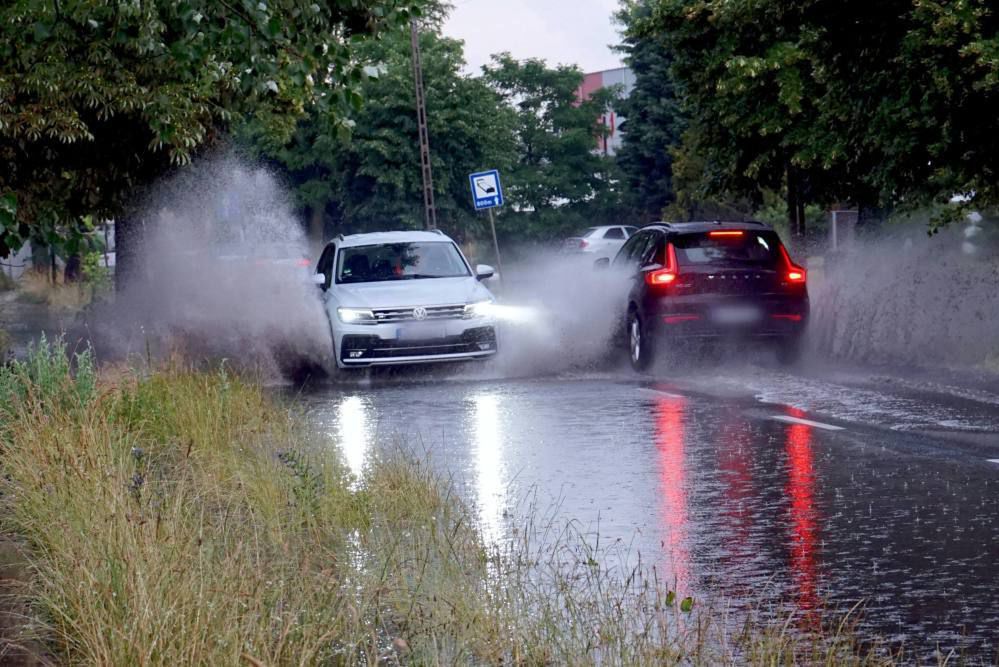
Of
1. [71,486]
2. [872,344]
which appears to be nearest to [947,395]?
[872,344]

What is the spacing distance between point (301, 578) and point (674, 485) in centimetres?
488

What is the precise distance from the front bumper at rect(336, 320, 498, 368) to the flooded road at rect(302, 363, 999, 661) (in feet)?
1.91

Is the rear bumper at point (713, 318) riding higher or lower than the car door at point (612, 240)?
lower

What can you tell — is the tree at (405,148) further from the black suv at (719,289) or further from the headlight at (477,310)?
the black suv at (719,289)

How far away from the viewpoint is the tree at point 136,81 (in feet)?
31.4

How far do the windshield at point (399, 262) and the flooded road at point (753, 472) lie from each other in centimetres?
215

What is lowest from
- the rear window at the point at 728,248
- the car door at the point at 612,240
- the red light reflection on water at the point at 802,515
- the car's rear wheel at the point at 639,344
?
the red light reflection on water at the point at 802,515

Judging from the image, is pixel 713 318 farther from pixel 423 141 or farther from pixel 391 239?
pixel 423 141

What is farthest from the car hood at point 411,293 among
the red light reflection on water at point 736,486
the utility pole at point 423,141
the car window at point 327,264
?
the utility pole at point 423,141

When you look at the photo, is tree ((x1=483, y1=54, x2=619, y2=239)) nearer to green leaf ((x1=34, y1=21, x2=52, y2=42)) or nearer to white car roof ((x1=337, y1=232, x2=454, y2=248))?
white car roof ((x1=337, y1=232, x2=454, y2=248))

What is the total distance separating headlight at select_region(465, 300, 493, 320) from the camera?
64.2ft

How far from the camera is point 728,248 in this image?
19406mm

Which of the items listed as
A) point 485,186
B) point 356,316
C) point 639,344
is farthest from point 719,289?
point 485,186

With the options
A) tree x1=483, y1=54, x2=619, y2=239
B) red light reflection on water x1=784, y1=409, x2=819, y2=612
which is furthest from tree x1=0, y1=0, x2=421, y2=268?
tree x1=483, y1=54, x2=619, y2=239
